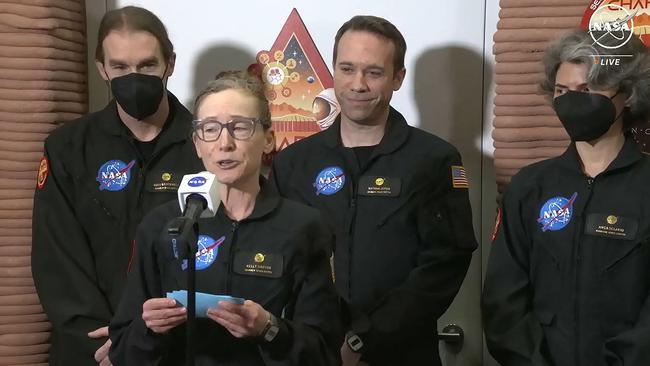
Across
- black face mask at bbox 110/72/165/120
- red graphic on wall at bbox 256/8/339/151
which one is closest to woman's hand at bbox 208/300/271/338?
black face mask at bbox 110/72/165/120

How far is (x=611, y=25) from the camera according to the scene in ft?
10.2

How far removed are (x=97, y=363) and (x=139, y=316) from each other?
3.10 ft

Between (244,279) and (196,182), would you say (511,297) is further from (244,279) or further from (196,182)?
(196,182)

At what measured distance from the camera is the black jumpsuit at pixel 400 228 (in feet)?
9.73

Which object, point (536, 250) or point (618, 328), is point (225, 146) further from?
point (618, 328)

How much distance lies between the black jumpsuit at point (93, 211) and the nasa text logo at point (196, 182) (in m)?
1.14

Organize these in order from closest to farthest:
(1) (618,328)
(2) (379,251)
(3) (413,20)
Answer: (1) (618,328) < (2) (379,251) < (3) (413,20)

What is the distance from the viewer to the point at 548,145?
3359 millimetres

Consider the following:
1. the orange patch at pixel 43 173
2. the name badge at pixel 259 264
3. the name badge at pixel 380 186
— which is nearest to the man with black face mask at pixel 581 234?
the name badge at pixel 380 186

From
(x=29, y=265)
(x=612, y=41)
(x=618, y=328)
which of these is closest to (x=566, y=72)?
(x=612, y=41)

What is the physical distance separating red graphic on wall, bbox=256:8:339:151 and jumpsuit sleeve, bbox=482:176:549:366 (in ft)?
3.75

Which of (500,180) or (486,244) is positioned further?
(486,244)

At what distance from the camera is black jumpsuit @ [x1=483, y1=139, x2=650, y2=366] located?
104 inches

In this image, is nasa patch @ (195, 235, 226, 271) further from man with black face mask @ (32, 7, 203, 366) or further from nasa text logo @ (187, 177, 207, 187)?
man with black face mask @ (32, 7, 203, 366)
